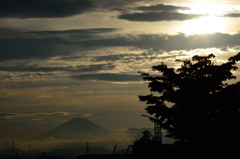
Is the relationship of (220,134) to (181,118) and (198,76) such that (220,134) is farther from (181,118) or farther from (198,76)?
(198,76)

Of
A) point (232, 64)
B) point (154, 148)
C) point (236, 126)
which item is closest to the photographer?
point (236, 126)

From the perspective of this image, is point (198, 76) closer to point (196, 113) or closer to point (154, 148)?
point (196, 113)

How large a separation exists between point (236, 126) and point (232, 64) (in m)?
6.66

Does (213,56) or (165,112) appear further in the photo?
(213,56)

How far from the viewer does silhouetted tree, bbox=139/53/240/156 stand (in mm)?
40062

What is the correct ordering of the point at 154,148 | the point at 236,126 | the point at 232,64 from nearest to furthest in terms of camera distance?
the point at 236,126 → the point at 232,64 → the point at 154,148

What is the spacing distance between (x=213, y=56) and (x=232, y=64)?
8.46ft

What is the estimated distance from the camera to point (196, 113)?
Answer: 40812 millimetres

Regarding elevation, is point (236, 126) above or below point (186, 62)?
below

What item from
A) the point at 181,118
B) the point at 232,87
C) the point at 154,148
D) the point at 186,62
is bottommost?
the point at 154,148

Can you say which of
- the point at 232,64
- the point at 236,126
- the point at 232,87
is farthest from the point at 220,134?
the point at 232,64

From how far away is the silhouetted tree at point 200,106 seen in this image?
131 ft

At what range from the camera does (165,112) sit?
41500 millimetres

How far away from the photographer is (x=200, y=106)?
4078 cm
